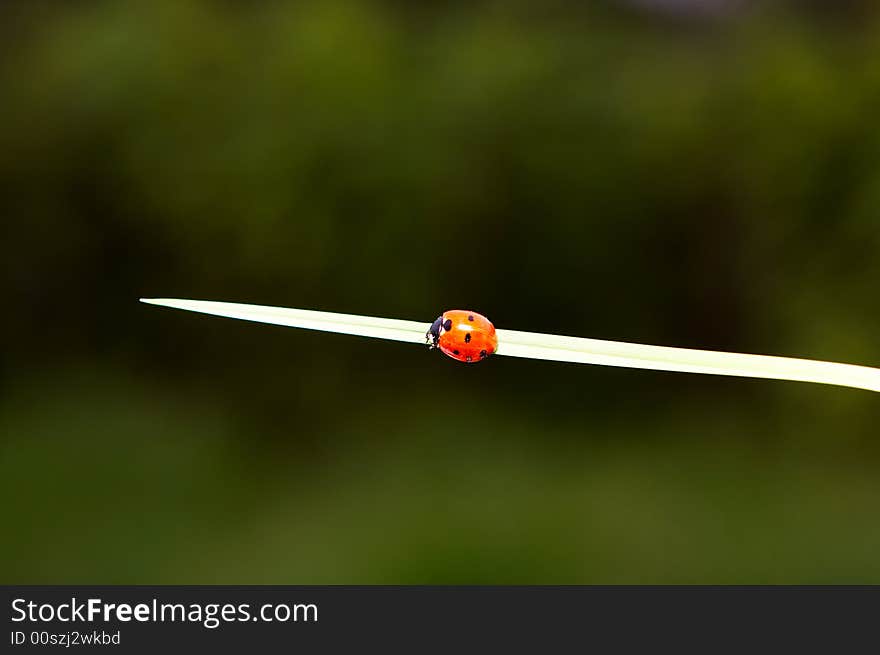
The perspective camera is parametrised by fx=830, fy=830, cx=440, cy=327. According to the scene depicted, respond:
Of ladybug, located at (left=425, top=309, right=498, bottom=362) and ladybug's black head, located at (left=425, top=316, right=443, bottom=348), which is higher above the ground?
ladybug's black head, located at (left=425, top=316, right=443, bottom=348)

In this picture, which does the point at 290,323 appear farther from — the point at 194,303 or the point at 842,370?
the point at 842,370

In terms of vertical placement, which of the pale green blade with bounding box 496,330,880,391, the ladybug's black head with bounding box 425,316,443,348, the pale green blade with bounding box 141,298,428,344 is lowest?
the pale green blade with bounding box 496,330,880,391

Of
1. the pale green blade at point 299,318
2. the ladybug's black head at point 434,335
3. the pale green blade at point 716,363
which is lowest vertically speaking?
the pale green blade at point 716,363

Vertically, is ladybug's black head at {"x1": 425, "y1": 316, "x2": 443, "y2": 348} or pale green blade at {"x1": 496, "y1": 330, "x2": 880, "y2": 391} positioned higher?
ladybug's black head at {"x1": 425, "y1": 316, "x2": 443, "y2": 348}

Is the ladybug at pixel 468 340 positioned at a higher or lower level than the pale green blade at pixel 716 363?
higher

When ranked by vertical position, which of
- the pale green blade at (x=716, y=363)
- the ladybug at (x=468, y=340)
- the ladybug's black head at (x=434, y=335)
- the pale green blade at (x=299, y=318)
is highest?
the ladybug's black head at (x=434, y=335)
